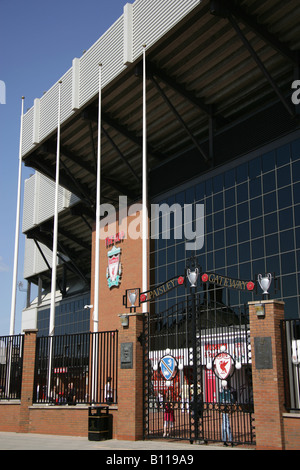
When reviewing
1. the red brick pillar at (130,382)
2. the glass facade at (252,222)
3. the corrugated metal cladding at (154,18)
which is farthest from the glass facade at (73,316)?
the red brick pillar at (130,382)

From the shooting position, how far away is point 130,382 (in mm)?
15656

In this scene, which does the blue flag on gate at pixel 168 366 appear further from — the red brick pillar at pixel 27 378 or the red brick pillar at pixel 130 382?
the red brick pillar at pixel 27 378

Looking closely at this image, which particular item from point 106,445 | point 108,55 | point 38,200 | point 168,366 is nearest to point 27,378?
point 106,445

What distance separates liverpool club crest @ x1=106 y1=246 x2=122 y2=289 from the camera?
3784 centimetres

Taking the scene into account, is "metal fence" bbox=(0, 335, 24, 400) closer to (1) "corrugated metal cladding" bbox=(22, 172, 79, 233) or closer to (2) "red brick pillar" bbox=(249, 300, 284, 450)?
(2) "red brick pillar" bbox=(249, 300, 284, 450)

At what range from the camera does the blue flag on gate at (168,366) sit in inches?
611

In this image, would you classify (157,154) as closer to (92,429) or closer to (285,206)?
(285,206)

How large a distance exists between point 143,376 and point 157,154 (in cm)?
2278

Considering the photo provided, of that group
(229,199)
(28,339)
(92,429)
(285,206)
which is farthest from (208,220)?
(92,429)

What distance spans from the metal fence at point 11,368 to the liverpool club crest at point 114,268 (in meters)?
17.7

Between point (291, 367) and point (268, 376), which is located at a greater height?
point (291, 367)

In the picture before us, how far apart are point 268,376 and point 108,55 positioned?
23012 mm

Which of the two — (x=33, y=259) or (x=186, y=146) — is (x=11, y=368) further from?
(x=33, y=259)

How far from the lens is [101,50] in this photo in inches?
1244
